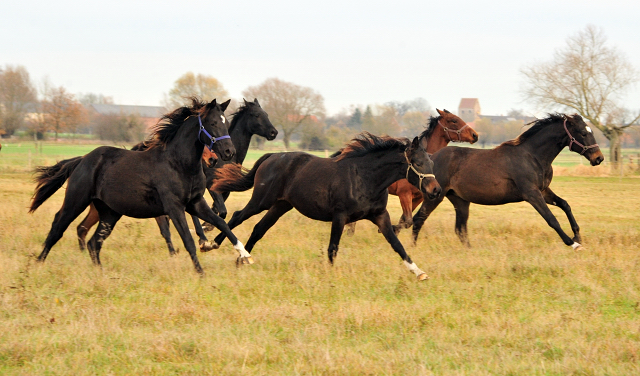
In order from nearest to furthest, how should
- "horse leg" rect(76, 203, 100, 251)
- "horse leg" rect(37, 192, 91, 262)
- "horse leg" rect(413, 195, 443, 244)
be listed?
"horse leg" rect(37, 192, 91, 262) → "horse leg" rect(76, 203, 100, 251) → "horse leg" rect(413, 195, 443, 244)

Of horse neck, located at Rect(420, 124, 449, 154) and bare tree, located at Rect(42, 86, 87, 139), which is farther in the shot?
bare tree, located at Rect(42, 86, 87, 139)

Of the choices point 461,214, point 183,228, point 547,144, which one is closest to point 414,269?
point 183,228

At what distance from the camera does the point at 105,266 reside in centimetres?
750

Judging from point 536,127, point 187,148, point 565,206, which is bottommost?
point 565,206

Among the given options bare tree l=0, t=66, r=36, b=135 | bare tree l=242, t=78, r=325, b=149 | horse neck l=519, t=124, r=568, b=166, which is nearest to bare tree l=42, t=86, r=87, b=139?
bare tree l=0, t=66, r=36, b=135

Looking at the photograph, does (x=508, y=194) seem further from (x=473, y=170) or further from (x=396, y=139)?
(x=396, y=139)

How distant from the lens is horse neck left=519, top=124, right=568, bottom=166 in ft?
29.5

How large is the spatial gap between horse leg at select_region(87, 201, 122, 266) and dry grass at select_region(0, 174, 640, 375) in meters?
0.21

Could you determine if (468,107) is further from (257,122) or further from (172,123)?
(172,123)

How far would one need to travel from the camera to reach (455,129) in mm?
10484

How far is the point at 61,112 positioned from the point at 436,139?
4022 cm

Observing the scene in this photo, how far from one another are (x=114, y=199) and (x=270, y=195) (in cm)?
182

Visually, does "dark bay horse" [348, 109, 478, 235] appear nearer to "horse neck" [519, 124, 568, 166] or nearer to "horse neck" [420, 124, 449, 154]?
"horse neck" [420, 124, 449, 154]

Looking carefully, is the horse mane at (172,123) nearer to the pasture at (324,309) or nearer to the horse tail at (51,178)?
the horse tail at (51,178)
